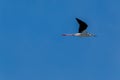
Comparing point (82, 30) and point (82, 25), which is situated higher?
point (82, 30)

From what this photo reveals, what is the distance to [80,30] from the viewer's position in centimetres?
9662

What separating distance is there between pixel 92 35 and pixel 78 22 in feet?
25.3

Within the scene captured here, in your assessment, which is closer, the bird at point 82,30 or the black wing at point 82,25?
the black wing at point 82,25

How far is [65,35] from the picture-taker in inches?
3821

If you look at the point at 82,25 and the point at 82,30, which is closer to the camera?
the point at 82,25

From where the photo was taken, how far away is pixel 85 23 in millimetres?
93750

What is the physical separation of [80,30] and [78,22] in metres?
4.93

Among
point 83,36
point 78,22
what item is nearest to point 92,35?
point 83,36

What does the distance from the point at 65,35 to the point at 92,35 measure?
5.03 m

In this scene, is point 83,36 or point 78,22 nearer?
point 78,22

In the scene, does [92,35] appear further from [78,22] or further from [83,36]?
[78,22]

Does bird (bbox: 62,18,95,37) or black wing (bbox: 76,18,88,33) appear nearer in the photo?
black wing (bbox: 76,18,88,33)

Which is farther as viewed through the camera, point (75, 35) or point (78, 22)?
point (75, 35)
